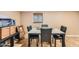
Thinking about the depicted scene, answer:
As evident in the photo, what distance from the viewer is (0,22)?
1720 millimetres

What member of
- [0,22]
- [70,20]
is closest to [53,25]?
[70,20]
